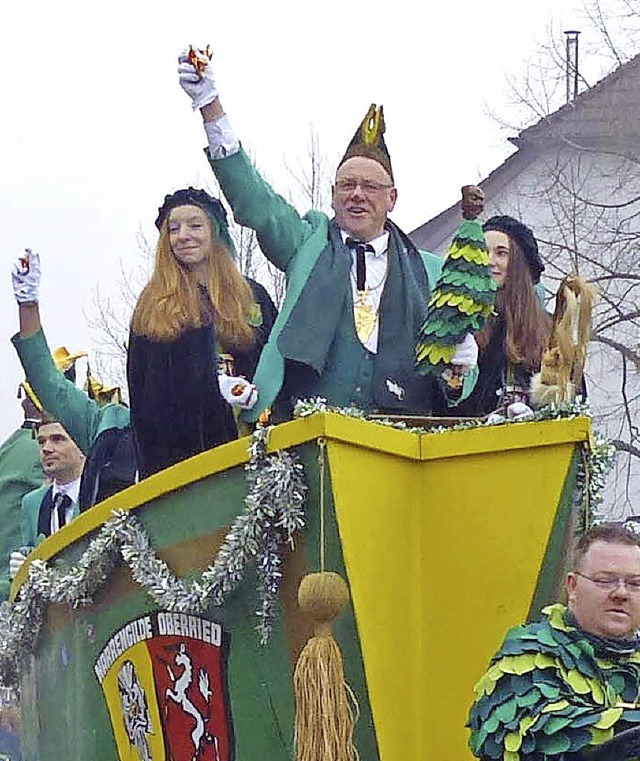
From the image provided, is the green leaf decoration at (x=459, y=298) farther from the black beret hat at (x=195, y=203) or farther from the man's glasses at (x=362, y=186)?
the black beret hat at (x=195, y=203)

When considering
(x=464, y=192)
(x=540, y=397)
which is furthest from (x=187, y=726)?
(x=464, y=192)

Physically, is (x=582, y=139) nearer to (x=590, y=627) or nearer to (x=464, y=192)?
(x=464, y=192)

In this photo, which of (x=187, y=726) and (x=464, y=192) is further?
(x=464, y=192)

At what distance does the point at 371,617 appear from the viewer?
435 centimetres

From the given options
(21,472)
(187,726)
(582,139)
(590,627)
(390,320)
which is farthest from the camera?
(582,139)

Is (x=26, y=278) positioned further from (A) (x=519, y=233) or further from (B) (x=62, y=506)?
(A) (x=519, y=233)

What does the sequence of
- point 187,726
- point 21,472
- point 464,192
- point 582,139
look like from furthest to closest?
point 582,139 < point 21,472 < point 464,192 < point 187,726

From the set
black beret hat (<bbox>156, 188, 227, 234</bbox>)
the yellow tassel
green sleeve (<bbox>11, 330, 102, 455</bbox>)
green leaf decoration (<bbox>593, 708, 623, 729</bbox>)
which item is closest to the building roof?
green sleeve (<bbox>11, 330, 102, 455</bbox>)

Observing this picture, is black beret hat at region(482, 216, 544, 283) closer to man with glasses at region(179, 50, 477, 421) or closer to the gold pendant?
man with glasses at region(179, 50, 477, 421)

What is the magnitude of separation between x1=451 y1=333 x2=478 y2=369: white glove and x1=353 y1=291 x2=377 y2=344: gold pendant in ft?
1.15

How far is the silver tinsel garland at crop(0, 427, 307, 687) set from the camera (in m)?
4.33

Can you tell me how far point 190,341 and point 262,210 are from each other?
464mm

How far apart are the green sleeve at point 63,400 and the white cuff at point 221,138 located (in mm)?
1490

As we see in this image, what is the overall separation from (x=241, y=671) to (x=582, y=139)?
15.9 m
